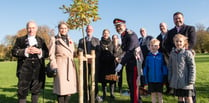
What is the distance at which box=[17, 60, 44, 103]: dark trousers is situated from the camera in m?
5.51

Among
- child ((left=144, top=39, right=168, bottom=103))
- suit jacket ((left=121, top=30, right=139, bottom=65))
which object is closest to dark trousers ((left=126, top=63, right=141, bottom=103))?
suit jacket ((left=121, top=30, right=139, bottom=65))

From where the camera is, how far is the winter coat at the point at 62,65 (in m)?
5.41

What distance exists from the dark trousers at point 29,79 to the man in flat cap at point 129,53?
2.05m

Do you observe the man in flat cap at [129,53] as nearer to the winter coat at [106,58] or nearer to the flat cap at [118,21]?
the flat cap at [118,21]

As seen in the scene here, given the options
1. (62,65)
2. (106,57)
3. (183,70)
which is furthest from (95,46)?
(183,70)

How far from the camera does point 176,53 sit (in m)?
5.39

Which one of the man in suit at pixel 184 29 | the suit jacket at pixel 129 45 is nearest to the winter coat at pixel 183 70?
the man in suit at pixel 184 29

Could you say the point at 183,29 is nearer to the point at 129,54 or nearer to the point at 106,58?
the point at 129,54

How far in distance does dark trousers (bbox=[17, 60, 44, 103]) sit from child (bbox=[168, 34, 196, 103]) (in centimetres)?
337

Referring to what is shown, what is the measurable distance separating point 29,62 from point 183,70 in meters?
3.75

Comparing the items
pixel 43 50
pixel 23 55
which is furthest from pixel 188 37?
pixel 23 55

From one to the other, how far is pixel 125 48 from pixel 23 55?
8.41ft

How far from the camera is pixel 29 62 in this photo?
5598mm

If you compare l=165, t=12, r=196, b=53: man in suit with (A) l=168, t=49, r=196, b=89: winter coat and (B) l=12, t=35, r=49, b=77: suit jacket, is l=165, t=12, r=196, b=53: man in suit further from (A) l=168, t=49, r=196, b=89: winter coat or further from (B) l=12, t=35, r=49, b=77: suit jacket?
(B) l=12, t=35, r=49, b=77: suit jacket
